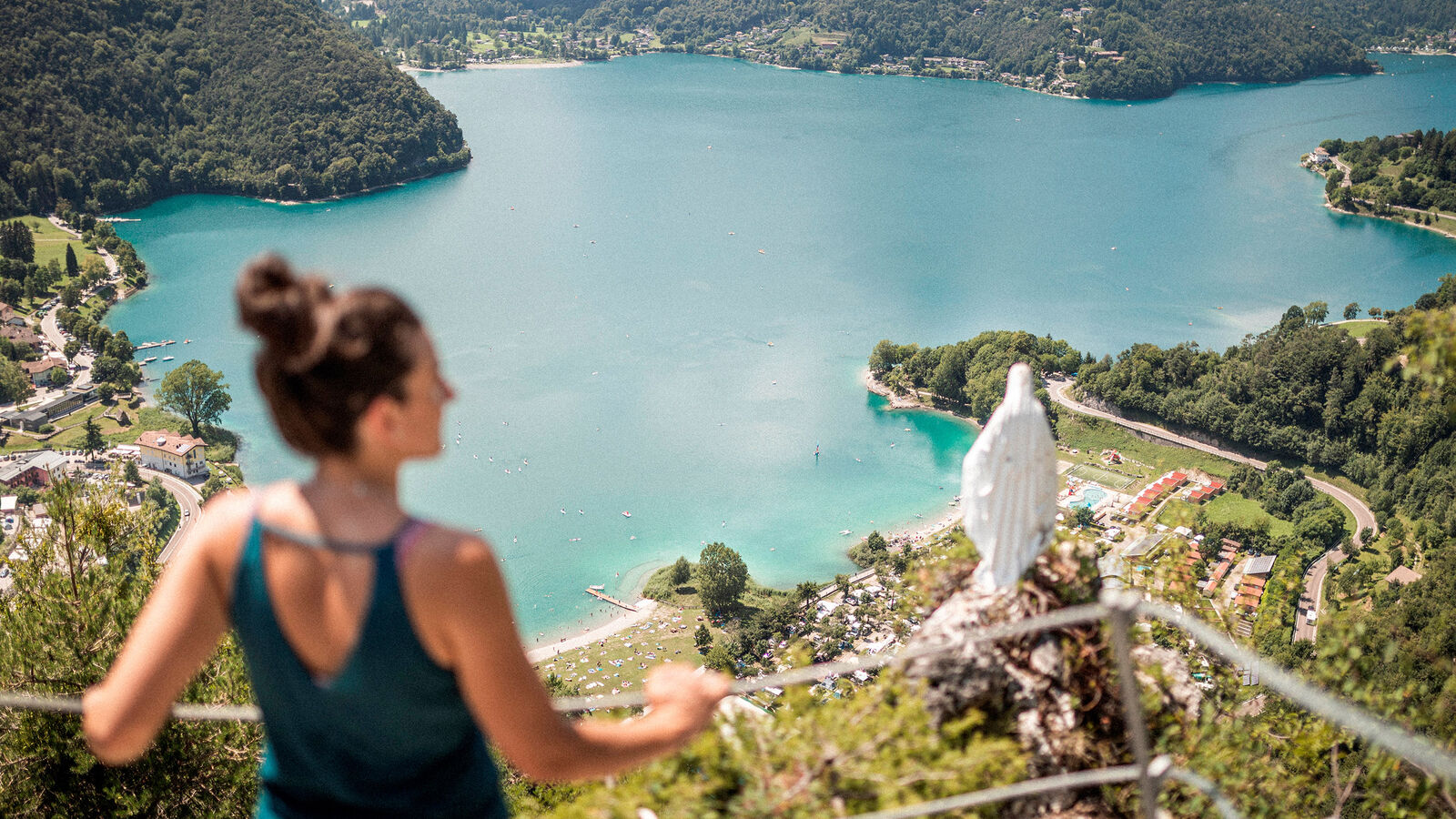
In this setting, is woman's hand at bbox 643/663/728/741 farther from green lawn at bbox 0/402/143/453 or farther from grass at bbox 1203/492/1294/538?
green lawn at bbox 0/402/143/453

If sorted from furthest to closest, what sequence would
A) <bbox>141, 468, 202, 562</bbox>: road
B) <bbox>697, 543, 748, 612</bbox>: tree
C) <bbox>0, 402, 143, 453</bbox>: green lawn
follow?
<bbox>0, 402, 143, 453</bbox>: green lawn, <bbox>141, 468, 202, 562</bbox>: road, <bbox>697, 543, 748, 612</bbox>: tree

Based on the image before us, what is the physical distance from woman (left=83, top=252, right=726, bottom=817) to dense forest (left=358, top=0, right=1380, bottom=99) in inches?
3484

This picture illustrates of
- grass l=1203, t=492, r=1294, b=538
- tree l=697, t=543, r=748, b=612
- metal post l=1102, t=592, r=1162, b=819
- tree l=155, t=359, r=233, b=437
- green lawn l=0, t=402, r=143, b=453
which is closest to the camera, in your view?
metal post l=1102, t=592, r=1162, b=819

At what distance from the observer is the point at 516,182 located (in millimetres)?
60500

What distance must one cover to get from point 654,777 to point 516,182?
2422 inches

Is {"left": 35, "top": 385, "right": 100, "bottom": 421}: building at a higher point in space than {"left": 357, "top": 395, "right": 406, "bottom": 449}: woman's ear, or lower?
lower

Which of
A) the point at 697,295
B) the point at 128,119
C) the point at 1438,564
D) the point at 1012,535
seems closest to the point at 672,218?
the point at 697,295

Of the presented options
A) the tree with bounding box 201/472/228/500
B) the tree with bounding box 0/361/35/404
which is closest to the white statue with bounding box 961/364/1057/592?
the tree with bounding box 201/472/228/500

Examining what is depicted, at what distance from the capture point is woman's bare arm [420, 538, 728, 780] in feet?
3.17

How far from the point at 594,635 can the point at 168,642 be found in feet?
72.1

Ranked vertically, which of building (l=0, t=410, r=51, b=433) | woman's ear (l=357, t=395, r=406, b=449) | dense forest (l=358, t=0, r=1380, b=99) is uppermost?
dense forest (l=358, t=0, r=1380, b=99)

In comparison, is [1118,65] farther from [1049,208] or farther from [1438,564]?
[1438,564]

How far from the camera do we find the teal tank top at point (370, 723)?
1.02 metres

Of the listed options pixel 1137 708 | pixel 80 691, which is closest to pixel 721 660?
pixel 80 691
